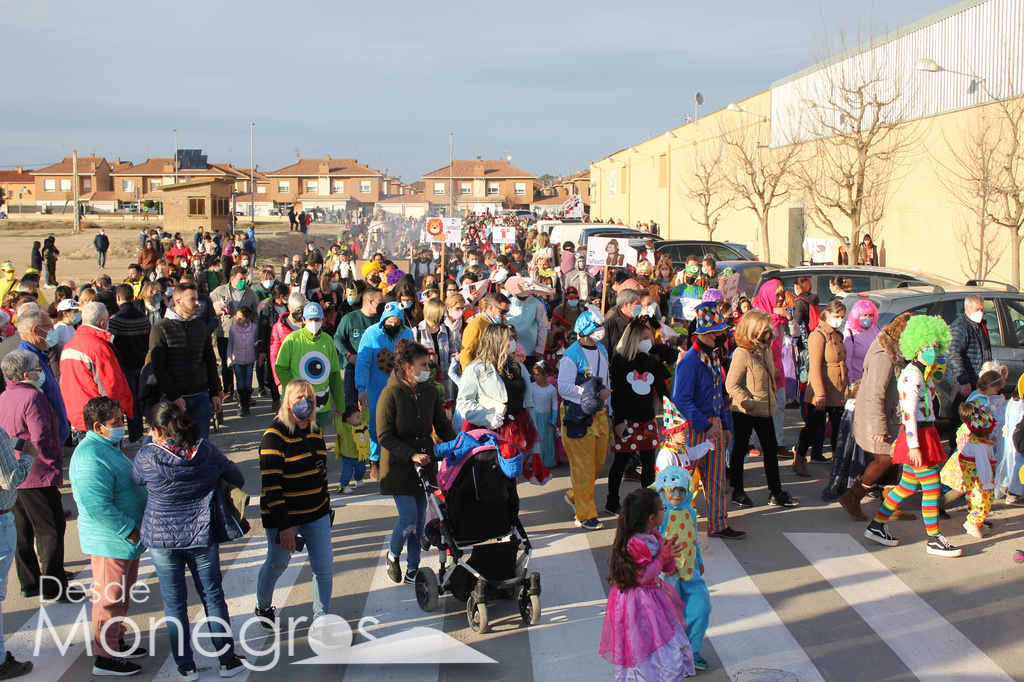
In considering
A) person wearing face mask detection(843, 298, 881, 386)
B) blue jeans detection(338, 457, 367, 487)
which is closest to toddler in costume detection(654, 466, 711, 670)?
blue jeans detection(338, 457, 367, 487)

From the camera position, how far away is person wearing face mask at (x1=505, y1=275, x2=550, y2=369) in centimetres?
1029

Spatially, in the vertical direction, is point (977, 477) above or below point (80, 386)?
below

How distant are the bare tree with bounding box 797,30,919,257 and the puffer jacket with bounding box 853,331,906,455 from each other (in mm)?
16071

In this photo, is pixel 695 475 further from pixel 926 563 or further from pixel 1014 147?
pixel 1014 147

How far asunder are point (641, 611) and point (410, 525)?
7.86ft

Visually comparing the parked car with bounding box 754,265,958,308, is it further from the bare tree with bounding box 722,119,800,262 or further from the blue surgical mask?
the bare tree with bounding box 722,119,800,262

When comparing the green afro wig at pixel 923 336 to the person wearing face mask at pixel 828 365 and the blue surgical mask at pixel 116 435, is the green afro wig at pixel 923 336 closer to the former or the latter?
the person wearing face mask at pixel 828 365

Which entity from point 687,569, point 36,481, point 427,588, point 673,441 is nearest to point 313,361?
point 36,481

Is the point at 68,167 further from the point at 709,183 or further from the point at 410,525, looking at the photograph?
the point at 410,525

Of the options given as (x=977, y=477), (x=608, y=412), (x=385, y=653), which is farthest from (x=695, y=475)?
(x=385, y=653)

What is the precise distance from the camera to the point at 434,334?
367 inches

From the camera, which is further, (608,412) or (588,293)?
(588,293)

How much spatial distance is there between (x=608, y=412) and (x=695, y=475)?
982mm

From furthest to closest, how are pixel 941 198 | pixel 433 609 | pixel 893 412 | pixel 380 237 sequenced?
1. pixel 380 237
2. pixel 941 198
3. pixel 893 412
4. pixel 433 609
